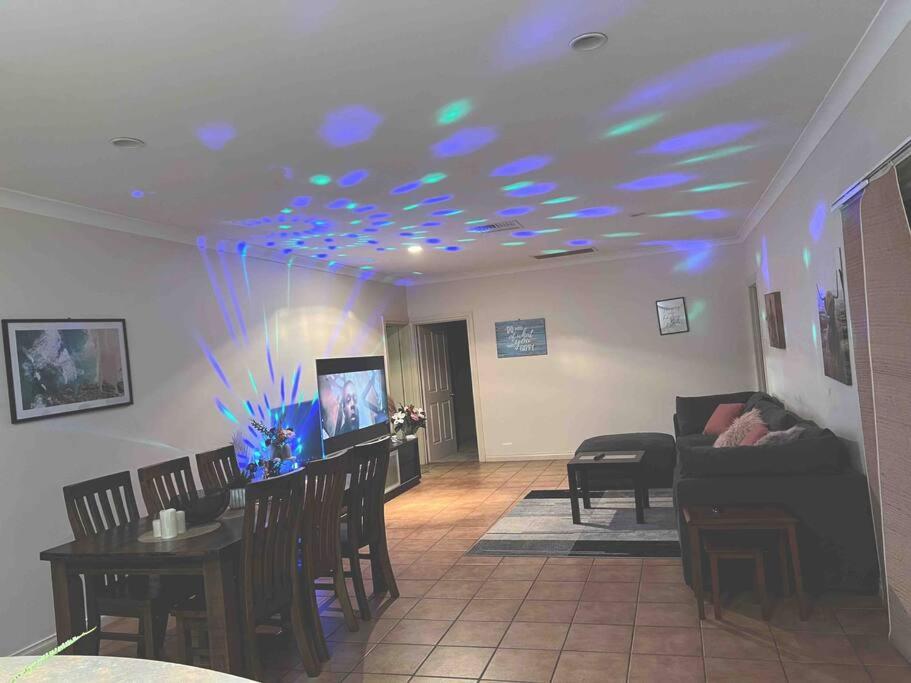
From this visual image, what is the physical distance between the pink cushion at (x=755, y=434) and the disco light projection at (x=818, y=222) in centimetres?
131

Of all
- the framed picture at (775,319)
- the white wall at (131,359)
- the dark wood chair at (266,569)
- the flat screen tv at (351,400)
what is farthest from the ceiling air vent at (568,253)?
the dark wood chair at (266,569)

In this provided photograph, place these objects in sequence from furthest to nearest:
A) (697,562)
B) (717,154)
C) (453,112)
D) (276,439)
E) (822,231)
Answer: (276,439), (717,154), (822,231), (697,562), (453,112)

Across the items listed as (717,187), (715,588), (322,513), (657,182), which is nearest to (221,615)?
(322,513)

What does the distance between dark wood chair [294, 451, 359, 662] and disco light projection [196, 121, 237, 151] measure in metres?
1.59

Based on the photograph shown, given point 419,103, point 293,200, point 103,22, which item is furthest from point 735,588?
point 103,22

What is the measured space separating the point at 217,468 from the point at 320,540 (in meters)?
1.20

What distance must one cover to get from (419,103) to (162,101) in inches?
40.1

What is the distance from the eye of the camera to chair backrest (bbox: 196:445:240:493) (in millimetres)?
4090

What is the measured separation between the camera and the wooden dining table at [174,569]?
9.20 ft

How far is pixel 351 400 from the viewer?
6.98 m

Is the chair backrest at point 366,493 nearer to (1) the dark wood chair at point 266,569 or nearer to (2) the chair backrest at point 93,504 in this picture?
(1) the dark wood chair at point 266,569

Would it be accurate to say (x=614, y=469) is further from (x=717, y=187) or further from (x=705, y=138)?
(x=705, y=138)

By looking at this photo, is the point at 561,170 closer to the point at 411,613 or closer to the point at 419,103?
the point at 419,103

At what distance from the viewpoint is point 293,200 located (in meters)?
4.27
